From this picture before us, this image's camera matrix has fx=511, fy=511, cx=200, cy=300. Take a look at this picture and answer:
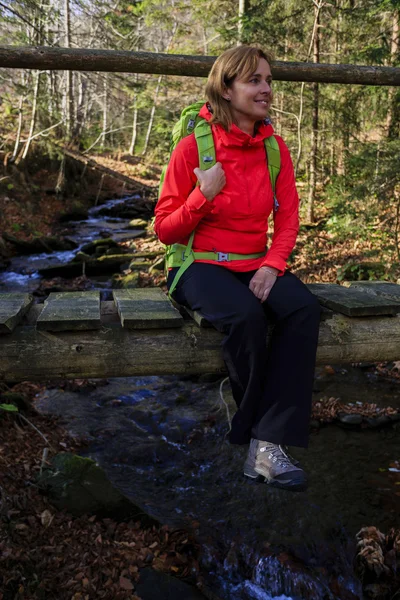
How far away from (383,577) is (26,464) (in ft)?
10.2

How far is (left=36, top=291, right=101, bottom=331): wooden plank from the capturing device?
2635 mm

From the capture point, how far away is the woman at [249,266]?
2732 millimetres

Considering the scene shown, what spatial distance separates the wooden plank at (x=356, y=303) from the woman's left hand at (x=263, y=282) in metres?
0.39

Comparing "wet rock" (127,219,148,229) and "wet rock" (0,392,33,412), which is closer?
"wet rock" (0,392,33,412)

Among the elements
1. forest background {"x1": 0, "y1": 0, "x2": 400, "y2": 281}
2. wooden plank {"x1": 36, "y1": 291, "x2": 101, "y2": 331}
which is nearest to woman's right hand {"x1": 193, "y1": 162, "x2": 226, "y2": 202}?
wooden plank {"x1": 36, "y1": 291, "x2": 101, "y2": 331}

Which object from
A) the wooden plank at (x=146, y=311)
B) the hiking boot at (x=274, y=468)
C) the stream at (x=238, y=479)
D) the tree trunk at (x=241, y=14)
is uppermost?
the tree trunk at (x=241, y=14)

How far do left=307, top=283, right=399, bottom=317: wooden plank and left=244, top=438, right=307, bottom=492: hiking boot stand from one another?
2.87 ft

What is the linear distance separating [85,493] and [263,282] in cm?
257

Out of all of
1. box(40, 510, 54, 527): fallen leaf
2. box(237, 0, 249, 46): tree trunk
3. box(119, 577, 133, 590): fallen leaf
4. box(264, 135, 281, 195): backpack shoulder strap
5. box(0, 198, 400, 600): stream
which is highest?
box(237, 0, 249, 46): tree trunk

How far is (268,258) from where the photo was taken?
307 cm

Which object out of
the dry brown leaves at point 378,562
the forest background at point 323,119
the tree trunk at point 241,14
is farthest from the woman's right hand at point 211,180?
the tree trunk at point 241,14

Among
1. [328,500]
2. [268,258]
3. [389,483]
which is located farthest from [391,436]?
[268,258]

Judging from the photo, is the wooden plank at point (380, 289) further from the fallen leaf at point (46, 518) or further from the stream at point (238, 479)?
the fallen leaf at point (46, 518)

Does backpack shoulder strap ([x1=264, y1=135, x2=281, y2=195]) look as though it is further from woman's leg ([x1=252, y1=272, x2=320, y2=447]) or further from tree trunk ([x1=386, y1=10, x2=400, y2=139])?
tree trunk ([x1=386, y1=10, x2=400, y2=139])
